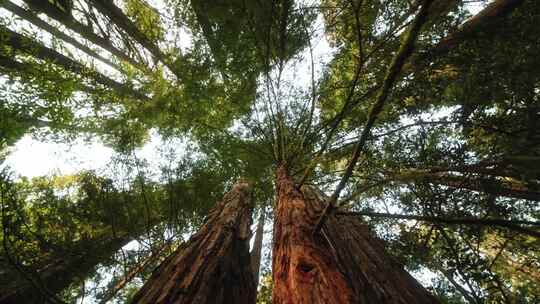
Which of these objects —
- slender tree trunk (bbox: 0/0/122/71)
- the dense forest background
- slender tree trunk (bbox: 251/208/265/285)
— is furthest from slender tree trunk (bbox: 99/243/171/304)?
slender tree trunk (bbox: 0/0/122/71)

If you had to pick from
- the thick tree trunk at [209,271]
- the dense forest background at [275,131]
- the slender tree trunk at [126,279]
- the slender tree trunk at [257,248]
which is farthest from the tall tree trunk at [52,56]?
the thick tree trunk at [209,271]

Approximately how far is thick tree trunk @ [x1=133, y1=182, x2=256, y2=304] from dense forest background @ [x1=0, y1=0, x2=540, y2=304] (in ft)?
0.49

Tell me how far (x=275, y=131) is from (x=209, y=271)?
435cm

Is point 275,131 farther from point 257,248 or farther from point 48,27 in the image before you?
point 48,27

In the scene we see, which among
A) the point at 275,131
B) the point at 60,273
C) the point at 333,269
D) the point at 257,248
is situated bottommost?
the point at 60,273

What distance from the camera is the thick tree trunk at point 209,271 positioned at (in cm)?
194

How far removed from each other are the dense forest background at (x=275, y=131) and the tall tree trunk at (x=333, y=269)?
0.11 meters

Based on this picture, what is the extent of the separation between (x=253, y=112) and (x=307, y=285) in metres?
5.33

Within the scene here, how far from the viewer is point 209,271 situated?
2270 millimetres

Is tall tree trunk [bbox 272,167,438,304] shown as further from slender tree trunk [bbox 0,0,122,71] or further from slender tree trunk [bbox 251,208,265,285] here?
slender tree trunk [bbox 0,0,122,71]

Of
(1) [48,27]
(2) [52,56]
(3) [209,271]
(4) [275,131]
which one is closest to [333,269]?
(3) [209,271]

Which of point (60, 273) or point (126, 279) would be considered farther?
point (60, 273)

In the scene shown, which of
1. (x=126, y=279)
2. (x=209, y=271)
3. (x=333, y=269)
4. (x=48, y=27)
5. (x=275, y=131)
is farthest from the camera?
(x=48, y=27)

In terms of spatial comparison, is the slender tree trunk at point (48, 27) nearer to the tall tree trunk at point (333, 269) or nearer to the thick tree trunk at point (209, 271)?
the thick tree trunk at point (209, 271)
